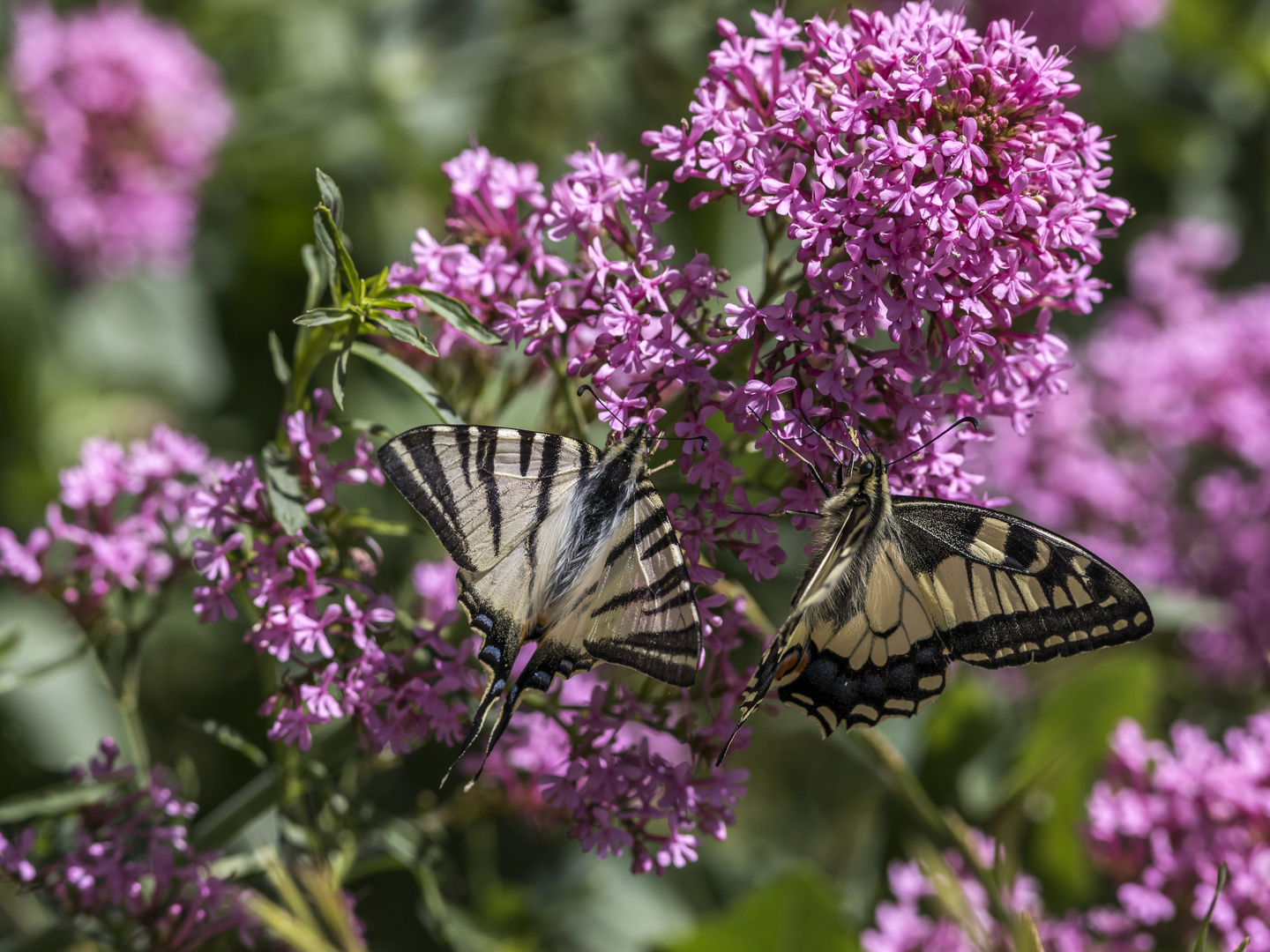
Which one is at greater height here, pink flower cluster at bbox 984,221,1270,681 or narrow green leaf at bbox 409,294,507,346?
narrow green leaf at bbox 409,294,507,346

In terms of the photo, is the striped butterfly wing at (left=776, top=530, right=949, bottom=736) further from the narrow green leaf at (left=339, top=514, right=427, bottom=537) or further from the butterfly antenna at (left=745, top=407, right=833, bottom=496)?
the narrow green leaf at (left=339, top=514, right=427, bottom=537)

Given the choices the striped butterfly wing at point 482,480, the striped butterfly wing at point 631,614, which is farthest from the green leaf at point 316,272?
the striped butterfly wing at point 631,614

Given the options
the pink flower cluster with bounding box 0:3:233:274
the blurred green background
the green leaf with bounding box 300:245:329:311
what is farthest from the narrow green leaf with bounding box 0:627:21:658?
the pink flower cluster with bounding box 0:3:233:274

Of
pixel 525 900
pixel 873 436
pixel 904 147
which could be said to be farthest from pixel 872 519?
pixel 525 900

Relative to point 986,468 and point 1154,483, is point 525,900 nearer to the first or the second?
point 986,468

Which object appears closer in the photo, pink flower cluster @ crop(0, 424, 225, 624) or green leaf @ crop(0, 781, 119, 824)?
green leaf @ crop(0, 781, 119, 824)

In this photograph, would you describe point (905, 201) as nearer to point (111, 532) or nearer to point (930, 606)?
point (930, 606)

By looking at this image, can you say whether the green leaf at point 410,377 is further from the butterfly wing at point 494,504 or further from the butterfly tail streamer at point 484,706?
the butterfly tail streamer at point 484,706
